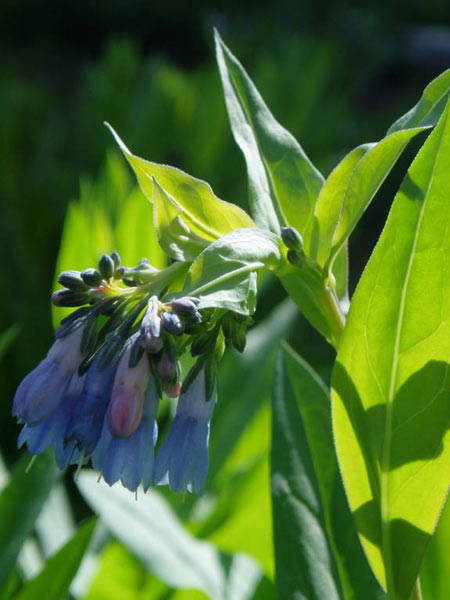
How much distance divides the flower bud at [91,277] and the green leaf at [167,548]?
23.2 inches

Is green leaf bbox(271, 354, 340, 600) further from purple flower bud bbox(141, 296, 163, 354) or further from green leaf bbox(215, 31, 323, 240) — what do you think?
purple flower bud bbox(141, 296, 163, 354)

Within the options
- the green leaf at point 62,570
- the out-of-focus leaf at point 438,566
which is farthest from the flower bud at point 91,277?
the out-of-focus leaf at point 438,566

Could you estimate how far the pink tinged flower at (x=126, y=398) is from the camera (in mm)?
733

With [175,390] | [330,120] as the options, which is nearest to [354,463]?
[175,390]

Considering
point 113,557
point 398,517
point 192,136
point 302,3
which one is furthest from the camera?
point 302,3

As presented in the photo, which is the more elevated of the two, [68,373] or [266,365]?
[68,373]

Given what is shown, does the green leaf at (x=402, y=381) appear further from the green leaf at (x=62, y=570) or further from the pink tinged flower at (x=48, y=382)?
the green leaf at (x=62, y=570)

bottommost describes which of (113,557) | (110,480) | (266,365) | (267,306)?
(267,306)

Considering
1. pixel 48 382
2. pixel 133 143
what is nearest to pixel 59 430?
pixel 48 382

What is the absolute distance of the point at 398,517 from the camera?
86 centimetres

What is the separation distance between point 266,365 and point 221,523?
58 cm

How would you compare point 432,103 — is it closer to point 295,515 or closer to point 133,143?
point 295,515

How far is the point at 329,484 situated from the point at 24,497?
0.49 metres

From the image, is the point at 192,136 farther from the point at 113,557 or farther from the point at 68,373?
the point at 68,373
